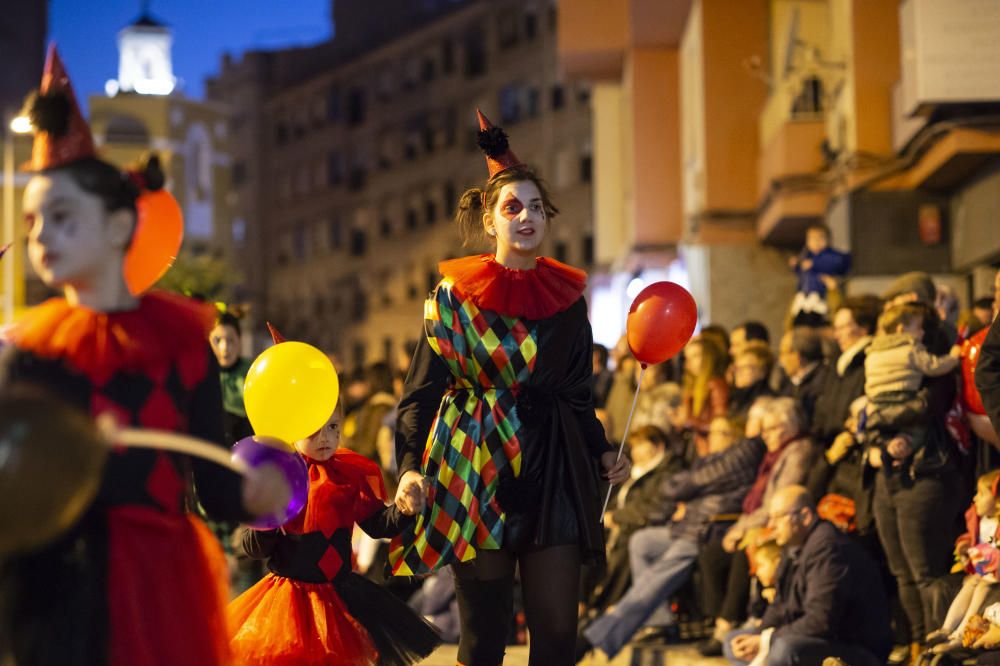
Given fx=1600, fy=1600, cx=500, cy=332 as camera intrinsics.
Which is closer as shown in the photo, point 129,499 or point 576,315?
point 129,499

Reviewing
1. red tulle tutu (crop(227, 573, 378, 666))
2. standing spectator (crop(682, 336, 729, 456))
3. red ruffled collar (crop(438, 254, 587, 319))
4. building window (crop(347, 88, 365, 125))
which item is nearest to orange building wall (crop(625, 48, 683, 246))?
standing spectator (crop(682, 336, 729, 456))

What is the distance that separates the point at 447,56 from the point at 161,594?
5543cm

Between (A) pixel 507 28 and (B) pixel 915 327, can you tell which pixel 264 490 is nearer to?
(B) pixel 915 327


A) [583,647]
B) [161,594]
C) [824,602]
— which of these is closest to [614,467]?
[161,594]

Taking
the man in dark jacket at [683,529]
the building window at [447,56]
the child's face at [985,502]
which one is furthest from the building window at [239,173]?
the child's face at [985,502]

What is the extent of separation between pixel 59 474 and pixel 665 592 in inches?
289

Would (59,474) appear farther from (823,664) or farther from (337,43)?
(337,43)

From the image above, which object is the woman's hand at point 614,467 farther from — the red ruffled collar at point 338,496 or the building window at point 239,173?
the building window at point 239,173

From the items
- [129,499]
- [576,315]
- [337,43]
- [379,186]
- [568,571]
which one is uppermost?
[337,43]

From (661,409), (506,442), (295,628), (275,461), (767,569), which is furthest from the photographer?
(661,409)

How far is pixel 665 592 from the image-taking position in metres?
10.4

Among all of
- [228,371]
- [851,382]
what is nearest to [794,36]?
[851,382]

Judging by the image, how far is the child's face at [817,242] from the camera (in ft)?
48.2

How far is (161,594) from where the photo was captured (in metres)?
3.90
